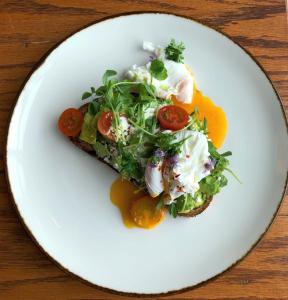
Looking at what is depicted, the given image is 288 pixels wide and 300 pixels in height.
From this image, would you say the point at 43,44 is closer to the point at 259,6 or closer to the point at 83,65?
the point at 83,65

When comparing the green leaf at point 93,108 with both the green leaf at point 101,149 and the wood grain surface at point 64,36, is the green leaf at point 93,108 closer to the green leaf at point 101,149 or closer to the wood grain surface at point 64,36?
the green leaf at point 101,149

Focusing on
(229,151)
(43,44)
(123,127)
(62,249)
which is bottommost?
(62,249)

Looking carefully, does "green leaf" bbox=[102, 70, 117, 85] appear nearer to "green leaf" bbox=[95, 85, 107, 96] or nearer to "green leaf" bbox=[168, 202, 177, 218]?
"green leaf" bbox=[95, 85, 107, 96]

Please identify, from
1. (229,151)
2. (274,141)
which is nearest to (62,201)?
(229,151)

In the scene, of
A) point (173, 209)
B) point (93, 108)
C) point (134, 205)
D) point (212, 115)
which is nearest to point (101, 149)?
point (93, 108)

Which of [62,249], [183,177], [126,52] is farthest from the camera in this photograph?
[126,52]

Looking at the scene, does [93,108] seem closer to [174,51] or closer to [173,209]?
[174,51]

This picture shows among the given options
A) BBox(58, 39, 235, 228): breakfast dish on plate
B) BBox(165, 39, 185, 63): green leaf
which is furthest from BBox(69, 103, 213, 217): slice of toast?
BBox(165, 39, 185, 63): green leaf
